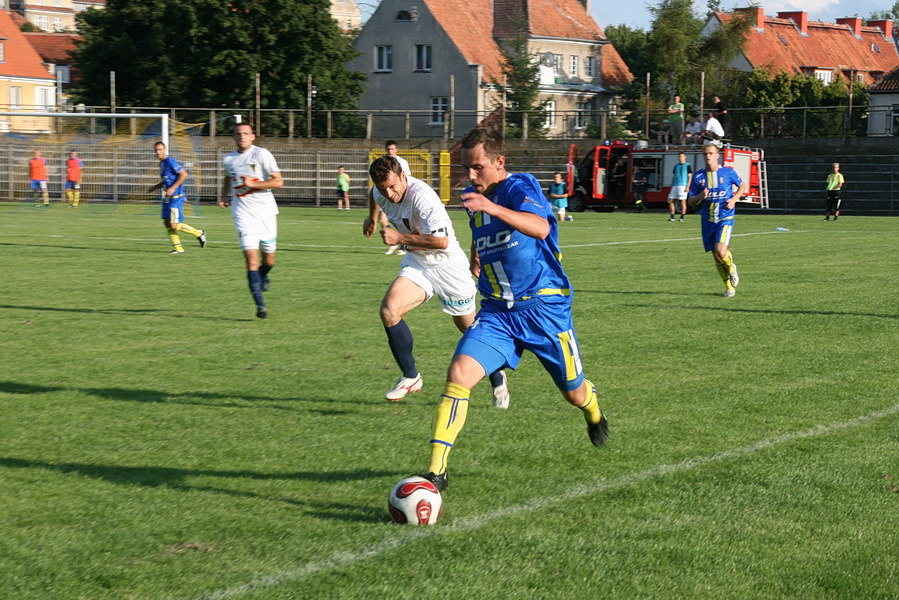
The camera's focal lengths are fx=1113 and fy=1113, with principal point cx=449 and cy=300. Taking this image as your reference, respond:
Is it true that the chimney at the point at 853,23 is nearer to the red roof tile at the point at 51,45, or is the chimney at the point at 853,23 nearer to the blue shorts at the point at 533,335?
the red roof tile at the point at 51,45

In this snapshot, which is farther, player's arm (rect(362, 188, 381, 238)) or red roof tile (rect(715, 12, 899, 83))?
red roof tile (rect(715, 12, 899, 83))

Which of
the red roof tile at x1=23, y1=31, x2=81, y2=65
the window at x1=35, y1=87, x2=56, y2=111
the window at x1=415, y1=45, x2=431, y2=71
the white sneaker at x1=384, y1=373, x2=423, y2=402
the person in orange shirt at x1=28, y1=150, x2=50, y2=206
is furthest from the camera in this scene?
the red roof tile at x1=23, y1=31, x2=81, y2=65

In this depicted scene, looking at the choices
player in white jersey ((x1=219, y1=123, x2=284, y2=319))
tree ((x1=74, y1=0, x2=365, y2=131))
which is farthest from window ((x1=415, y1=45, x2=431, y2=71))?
player in white jersey ((x1=219, y1=123, x2=284, y2=319))

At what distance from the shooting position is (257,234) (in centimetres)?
1249

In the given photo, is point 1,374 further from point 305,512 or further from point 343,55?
point 343,55

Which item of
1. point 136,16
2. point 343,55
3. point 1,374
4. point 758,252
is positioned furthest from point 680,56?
point 1,374

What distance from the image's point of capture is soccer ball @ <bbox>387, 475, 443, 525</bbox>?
4961 millimetres

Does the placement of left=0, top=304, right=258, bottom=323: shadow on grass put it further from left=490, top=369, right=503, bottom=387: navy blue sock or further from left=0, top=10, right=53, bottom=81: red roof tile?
left=0, top=10, right=53, bottom=81: red roof tile

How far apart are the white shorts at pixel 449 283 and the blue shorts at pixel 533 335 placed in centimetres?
225

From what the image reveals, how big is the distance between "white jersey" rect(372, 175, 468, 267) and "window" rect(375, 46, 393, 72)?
195 ft

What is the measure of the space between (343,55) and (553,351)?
55.4 meters

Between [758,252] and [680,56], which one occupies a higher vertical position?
[680,56]

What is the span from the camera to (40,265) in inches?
730

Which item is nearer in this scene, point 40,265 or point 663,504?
point 663,504
